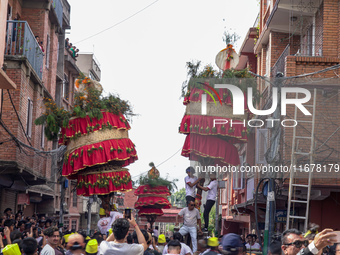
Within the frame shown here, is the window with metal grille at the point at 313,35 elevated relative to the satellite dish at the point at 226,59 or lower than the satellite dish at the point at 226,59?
elevated

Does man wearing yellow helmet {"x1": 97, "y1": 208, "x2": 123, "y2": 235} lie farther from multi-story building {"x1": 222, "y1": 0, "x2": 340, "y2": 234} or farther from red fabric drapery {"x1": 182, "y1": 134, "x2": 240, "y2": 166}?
multi-story building {"x1": 222, "y1": 0, "x2": 340, "y2": 234}

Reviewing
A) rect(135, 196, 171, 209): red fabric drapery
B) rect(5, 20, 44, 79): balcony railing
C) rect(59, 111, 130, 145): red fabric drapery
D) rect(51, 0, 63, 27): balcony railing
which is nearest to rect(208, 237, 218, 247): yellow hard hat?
rect(59, 111, 130, 145): red fabric drapery

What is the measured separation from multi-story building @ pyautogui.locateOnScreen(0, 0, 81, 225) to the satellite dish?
227 inches

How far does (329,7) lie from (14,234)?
1234 cm

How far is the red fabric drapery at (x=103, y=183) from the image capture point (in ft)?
53.0

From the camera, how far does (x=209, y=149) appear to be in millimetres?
17156

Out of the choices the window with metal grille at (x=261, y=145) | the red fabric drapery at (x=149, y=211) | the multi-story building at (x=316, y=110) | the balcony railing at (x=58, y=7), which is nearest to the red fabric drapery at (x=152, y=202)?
the red fabric drapery at (x=149, y=211)

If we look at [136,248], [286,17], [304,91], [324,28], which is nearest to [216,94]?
[304,91]

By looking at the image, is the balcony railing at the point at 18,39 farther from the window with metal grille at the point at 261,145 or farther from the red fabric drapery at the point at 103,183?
the window with metal grille at the point at 261,145

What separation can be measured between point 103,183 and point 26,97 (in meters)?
6.92

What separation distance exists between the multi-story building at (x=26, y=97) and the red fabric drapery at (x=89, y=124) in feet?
7.70

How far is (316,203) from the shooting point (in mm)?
18344

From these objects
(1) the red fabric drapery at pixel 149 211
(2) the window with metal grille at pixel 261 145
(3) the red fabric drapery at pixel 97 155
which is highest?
(2) the window with metal grille at pixel 261 145

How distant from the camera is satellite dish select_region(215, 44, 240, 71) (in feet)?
61.0
